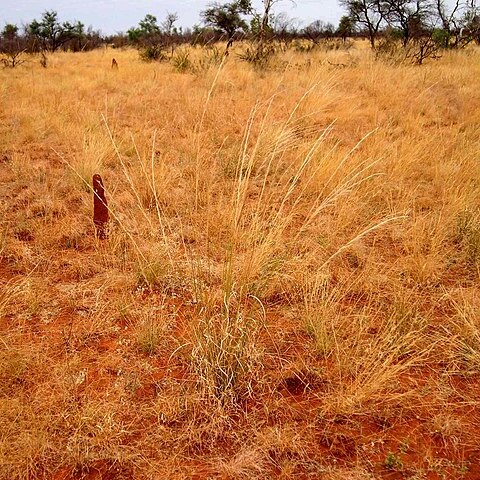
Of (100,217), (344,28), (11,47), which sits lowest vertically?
(100,217)

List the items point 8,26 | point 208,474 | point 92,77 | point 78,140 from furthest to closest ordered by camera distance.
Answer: point 8,26
point 92,77
point 78,140
point 208,474

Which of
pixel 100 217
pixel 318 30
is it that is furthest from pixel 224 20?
pixel 100 217

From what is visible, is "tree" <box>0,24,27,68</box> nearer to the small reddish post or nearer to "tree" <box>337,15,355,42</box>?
the small reddish post

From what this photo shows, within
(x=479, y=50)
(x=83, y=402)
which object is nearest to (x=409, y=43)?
(x=479, y=50)

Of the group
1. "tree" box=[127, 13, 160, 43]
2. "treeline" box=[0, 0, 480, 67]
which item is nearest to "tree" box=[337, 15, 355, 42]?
"treeline" box=[0, 0, 480, 67]

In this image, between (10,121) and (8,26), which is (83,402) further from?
(8,26)

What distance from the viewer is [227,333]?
1521 millimetres

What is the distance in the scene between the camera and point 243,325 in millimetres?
1606

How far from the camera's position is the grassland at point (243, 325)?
134 cm

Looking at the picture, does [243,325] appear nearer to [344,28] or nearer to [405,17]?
[405,17]

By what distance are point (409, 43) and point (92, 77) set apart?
846cm

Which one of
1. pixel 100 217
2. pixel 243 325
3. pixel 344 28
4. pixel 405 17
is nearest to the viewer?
pixel 243 325

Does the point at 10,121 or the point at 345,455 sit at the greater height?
the point at 10,121

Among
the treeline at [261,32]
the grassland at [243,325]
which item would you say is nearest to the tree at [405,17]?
the treeline at [261,32]
